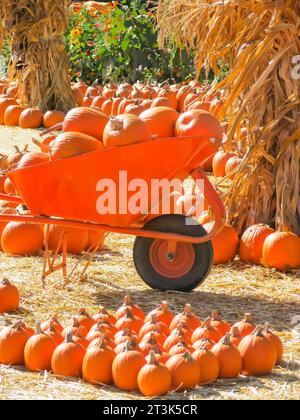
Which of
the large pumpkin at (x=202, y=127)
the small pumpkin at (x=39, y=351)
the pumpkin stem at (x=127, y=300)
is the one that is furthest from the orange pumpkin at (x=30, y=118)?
the small pumpkin at (x=39, y=351)

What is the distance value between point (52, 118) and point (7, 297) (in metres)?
6.25

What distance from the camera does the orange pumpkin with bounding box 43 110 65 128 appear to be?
10758 millimetres

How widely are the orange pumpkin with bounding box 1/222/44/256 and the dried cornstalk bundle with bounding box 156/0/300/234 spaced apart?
4.04ft

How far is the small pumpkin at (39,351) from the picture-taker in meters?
3.90

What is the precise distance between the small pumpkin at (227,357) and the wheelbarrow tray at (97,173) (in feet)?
4.51

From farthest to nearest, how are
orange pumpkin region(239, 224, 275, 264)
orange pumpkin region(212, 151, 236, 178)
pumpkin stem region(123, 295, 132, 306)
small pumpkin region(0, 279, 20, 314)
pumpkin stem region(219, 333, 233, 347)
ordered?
1. orange pumpkin region(212, 151, 236, 178)
2. orange pumpkin region(239, 224, 275, 264)
3. small pumpkin region(0, 279, 20, 314)
4. pumpkin stem region(123, 295, 132, 306)
5. pumpkin stem region(219, 333, 233, 347)

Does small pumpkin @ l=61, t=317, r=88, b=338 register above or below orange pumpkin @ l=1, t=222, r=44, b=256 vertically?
below

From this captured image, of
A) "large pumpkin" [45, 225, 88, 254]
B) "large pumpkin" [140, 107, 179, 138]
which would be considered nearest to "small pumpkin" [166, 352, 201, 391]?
"large pumpkin" [140, 107, 179, 138]

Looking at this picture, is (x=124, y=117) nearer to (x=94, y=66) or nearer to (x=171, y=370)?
(x=171, y=370)

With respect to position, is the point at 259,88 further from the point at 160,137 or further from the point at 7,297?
the point at 7,297

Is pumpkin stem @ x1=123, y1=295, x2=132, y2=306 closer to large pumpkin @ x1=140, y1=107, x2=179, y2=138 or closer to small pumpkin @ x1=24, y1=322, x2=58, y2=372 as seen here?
small pumpkin @ x1=24, y1=322, x2=58, y2=372

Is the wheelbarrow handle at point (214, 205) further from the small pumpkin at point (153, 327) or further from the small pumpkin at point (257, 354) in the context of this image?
the small pumpkin at point (257, 354)
